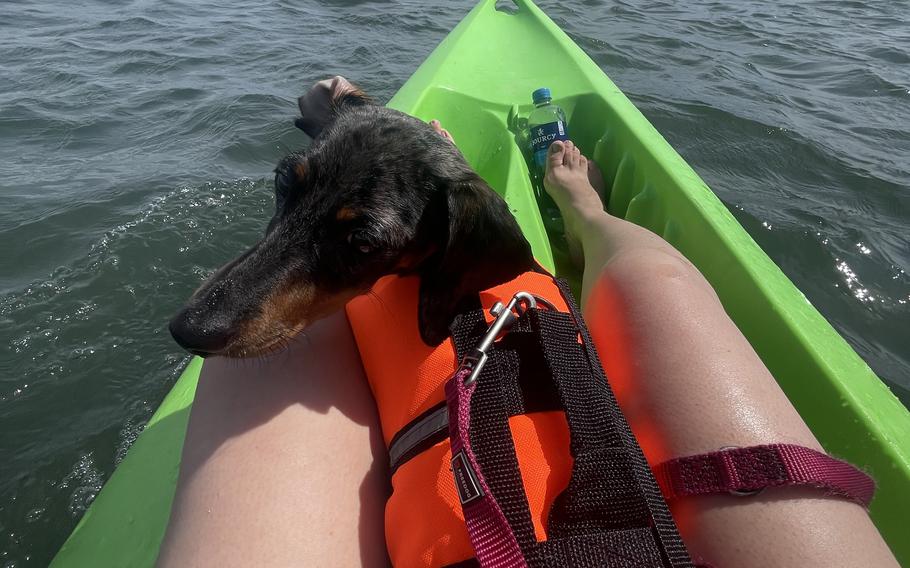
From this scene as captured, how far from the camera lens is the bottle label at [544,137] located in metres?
3.61

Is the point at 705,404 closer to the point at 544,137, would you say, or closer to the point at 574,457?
the point at 574,457

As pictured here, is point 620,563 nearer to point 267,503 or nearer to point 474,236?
point 267,503

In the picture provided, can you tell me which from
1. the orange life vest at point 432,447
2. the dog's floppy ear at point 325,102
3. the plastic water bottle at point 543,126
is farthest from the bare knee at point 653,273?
the plastic water bottle at point 543,126

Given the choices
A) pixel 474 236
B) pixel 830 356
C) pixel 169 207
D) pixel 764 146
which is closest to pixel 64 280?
pixel 169 207

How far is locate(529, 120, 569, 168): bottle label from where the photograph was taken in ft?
11.8

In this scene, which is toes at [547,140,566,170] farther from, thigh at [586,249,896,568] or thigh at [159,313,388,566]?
thigh at [159,313,388,566]

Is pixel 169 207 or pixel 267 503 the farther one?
pixel 169 207

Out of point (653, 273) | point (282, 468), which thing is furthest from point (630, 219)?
point (282, 468)

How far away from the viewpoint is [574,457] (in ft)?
3.94

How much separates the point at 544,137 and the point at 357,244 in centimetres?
236

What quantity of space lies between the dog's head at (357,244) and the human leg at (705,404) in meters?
0.43

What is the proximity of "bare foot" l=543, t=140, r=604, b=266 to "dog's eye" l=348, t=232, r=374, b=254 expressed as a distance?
1611 millimetres

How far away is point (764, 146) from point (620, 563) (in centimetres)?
533

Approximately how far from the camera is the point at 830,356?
6.61 feet
